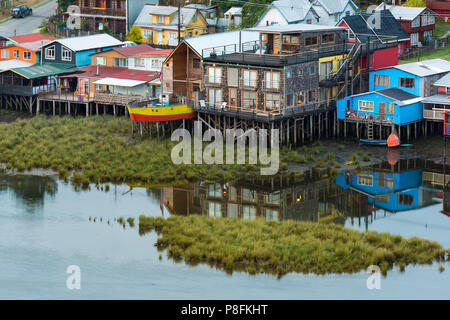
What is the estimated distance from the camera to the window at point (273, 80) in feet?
232

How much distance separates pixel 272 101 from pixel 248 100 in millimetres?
2238

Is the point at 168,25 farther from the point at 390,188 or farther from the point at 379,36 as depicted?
the point at 390,188

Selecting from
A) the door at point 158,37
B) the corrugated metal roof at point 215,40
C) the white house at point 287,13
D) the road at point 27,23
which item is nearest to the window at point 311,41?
the corrugated metal roof at point 215,40

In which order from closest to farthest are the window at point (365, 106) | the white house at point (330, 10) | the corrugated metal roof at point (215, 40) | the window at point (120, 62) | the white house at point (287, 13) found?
the window at point (365, 106) → the corrugated metal roof at point (215, 40) → the window at point (120, 62) → the white house at point (287, 13) → the white house at point (330, 10)

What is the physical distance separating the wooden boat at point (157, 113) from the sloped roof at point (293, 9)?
24948mm

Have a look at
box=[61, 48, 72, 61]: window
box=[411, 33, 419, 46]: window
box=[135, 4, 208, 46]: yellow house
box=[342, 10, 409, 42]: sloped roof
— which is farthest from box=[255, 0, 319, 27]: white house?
box=[61, 48, 72, 61]: window

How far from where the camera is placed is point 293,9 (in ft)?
312

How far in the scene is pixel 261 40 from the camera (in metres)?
73.1

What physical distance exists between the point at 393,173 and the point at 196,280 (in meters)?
24.8

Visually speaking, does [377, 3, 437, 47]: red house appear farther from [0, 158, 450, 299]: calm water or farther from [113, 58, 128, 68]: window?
[0, 158, 450, 299]: calm water

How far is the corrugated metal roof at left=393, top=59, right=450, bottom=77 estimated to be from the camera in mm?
74544

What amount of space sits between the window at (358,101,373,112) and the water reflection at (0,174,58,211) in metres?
25.2

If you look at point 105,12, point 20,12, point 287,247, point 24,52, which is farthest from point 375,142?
point 20,12

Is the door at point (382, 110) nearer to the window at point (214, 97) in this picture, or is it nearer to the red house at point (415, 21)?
the window at point (214, 97)
